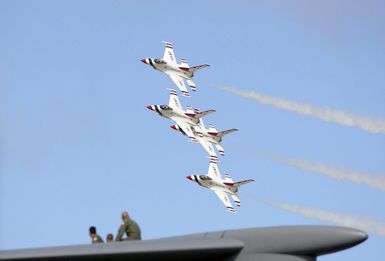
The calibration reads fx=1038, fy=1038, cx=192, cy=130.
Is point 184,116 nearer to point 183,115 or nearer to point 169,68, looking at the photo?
point 183,115

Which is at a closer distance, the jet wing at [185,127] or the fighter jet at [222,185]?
the jet wing at [185,127]

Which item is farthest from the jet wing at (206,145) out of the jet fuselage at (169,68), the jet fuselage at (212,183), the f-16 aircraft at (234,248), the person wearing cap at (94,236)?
the f-16 aircraft at (234,248)

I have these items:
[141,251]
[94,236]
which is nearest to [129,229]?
[94,236]

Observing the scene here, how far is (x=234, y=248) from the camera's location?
53.1 feet

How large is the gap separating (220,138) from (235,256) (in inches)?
2852

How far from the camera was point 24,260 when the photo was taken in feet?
52.2

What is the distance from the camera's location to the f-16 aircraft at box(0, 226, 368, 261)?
615 inches

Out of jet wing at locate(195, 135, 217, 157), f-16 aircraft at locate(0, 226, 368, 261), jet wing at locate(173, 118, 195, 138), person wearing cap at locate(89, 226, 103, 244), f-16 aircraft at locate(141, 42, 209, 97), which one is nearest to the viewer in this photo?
f-16 aircraft at locate(0, 226, 368, 261)

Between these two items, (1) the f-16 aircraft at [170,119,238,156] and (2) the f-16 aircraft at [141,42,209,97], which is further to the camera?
(1) the f-16 aircraft at [170,119,238,156]

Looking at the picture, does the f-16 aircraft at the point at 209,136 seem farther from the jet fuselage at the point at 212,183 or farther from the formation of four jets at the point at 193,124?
the jet fuselage at the point at 212,183

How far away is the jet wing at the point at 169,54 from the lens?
8968cm

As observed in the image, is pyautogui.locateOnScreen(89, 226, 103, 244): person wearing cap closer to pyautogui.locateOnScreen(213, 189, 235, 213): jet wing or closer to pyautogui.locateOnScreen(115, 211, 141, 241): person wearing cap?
pyautogui.locateOnScreen(115, 211, 141, 241): person wearing cap

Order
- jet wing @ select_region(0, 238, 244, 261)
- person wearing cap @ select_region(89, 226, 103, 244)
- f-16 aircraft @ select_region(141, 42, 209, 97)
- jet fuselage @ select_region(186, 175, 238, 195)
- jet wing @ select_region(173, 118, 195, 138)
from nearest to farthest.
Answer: jet wing @ select_region(0, 238, 244, 261), person wearing cap @ select_region(89, 226, 103, 244), f-16 aircraft @ select_region(141, 42, 209, 97), jet wing @ select_region(173, 118, 195, 138), jet fuselage @ select_region(186, 175, 238, 195)

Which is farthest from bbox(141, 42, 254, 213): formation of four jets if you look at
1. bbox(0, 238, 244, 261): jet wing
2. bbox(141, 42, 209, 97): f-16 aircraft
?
bbox(0, 238, 244, 261): jet wing
